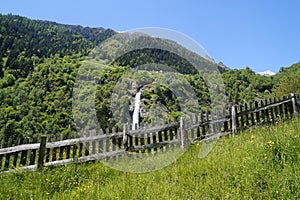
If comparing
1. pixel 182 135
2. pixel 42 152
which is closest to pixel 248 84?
pixel 182 135

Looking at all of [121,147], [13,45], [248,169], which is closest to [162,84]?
[121,147]

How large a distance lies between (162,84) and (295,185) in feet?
16.9

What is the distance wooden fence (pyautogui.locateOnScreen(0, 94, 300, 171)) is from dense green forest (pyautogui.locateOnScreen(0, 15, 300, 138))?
530 millimetres

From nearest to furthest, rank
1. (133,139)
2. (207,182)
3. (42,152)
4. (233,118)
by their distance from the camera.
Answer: (207,182)
(42,152)
(133,139)
(233,118)

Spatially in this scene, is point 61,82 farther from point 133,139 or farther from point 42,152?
point 42,152

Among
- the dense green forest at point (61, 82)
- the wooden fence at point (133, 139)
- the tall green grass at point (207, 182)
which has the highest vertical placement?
the dense green forest at point (61, 82)

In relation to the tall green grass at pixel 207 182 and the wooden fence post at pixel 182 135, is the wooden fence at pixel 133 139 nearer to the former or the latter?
the wooden fence post at pixel 182 135

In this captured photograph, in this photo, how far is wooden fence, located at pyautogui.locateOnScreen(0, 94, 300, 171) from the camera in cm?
645

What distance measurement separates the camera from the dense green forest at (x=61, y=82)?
23.4 feet

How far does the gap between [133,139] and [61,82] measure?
56067 millimetres

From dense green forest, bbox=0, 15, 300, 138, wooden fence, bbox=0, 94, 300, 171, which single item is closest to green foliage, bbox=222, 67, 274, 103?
dense green forest, bbox=0, 15, 300, 138

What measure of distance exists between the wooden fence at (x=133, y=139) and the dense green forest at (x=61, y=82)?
0.53 meters

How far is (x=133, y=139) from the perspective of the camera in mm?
7680

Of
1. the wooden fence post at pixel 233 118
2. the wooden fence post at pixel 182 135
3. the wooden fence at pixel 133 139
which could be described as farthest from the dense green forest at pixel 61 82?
the wooden fence post at pixel 233 118
